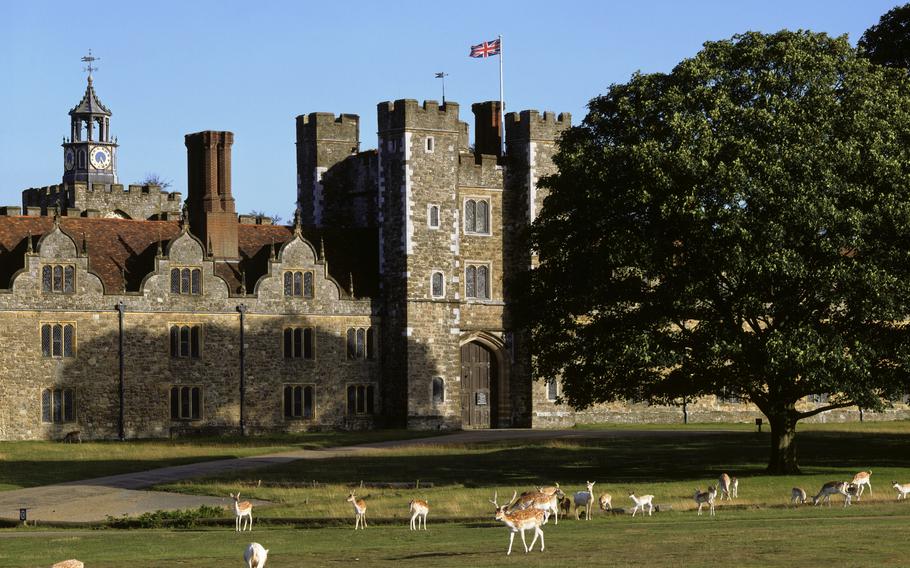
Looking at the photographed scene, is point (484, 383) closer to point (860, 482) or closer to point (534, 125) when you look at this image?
point (534, 125)

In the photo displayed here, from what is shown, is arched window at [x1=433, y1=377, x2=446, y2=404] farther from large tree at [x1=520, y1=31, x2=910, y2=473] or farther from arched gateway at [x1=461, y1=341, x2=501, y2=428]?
large tree at [x1=520, y1=31, x2=910, y2=473]

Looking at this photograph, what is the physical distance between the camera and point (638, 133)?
49.3 m

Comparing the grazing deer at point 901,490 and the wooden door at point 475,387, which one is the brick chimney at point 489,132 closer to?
the wooden door at point 475,387

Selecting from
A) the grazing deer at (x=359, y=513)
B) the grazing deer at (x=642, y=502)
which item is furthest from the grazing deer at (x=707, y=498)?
the grazing deer at (x=359, y=513)

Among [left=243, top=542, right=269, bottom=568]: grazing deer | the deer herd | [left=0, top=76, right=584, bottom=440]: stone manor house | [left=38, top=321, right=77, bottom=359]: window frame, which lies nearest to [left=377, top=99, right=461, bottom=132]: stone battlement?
[left=0, top=76, right=584, bottom=440]: stone manor house

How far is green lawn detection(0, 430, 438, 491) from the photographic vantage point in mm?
53844

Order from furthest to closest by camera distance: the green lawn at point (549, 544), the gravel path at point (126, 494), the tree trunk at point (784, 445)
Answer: the tree trunk at point (784, 445) → the gravel path at point (126, 494) → the green lawn at point (549, 544)

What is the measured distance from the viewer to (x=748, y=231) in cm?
4556

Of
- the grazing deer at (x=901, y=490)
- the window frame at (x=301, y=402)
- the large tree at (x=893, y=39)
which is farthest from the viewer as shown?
the window frame at (x=301, y=402)

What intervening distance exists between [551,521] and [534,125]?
42.8 m

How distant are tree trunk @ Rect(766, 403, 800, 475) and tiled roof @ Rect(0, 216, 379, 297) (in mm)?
29536

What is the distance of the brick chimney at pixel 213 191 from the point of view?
74750 millimetres

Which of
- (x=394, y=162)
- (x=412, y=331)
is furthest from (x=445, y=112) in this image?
(x=412, y=331)

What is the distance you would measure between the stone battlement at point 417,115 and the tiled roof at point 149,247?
5786 millimetres
